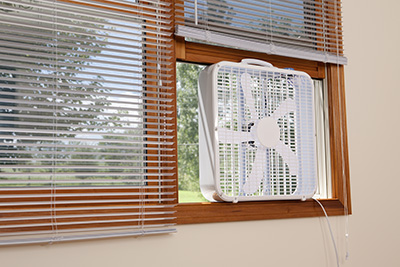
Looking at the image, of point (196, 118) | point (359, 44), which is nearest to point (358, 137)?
point (359, 44)

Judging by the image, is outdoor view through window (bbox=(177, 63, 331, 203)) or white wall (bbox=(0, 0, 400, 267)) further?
outdoor view through window (bbox=(177, 63, 331, 203))

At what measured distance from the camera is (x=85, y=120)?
5.07 ft

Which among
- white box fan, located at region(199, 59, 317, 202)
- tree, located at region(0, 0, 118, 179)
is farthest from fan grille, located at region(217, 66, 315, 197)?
tree, located at region(0, 0, 118, 179)

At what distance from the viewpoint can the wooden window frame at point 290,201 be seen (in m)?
1.79

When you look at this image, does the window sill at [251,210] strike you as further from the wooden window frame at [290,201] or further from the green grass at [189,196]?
the green grass at [189,196]

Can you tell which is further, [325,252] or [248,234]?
[325,252]

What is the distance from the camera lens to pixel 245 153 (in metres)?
1.83

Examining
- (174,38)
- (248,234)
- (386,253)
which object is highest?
(174,38)

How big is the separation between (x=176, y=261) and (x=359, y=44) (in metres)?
1.50

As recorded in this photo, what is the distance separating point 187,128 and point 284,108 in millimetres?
434

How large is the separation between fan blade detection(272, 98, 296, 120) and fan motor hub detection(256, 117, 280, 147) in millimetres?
40

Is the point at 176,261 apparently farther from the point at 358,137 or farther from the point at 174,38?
the point at 358,137

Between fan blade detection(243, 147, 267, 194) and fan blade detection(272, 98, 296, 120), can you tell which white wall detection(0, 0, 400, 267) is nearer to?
fan blade detection(243, 147, 267, 194)

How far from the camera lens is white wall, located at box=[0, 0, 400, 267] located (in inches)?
68.7
